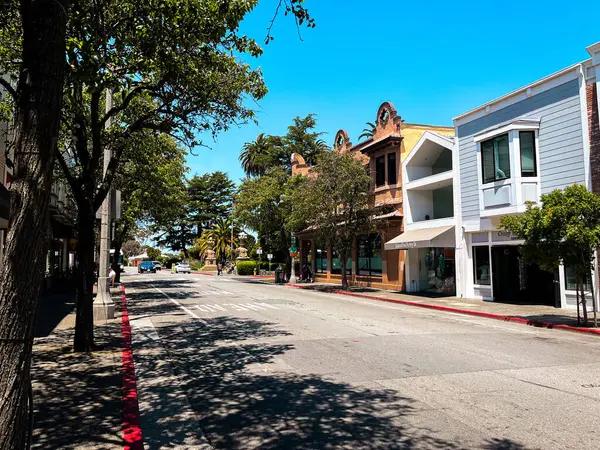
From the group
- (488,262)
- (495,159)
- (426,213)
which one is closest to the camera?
(495,159)

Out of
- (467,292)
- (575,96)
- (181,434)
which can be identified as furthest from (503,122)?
(181,434)

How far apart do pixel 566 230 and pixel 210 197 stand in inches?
3133

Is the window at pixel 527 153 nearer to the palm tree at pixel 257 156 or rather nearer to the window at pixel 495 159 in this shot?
the window at pixel 495 159

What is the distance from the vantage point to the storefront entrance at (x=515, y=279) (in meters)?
20.0

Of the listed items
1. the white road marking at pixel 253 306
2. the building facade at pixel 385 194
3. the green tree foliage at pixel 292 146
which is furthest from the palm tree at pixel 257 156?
the white road marking at pixel 253 306

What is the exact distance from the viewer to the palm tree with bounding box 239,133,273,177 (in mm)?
61625

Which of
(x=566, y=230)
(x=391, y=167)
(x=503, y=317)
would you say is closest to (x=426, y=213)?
(x=391, y=167)

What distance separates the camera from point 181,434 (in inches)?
199

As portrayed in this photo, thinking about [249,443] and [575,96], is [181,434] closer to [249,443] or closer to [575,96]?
[249,443]

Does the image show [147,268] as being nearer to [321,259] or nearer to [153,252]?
[321,259]

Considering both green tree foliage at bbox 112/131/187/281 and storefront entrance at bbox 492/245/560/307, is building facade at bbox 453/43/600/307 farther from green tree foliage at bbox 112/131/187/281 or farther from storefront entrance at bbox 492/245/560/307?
green tree foliage at bbox 112/131/187/281

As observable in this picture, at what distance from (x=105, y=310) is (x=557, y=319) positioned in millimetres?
13464

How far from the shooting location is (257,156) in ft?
204

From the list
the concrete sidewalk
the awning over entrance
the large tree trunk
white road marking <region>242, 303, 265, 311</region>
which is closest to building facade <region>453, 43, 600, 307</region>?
the awning over entrance
